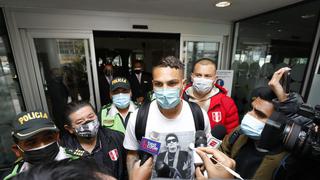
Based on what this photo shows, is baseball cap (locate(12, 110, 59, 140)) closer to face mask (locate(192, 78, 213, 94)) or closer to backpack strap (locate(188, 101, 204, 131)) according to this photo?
backpack strap (locate(188, 101, 204, 131))

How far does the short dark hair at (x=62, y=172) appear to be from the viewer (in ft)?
1.23

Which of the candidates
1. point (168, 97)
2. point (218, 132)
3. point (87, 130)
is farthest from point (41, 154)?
point (218, 132)

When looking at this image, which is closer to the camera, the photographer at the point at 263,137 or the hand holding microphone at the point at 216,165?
the hand holding microphone at the point at 216,165

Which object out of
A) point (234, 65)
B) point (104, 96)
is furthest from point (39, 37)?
point (234, 65)

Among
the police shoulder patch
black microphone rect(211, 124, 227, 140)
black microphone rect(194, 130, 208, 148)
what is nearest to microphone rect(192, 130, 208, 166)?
black microphone rect(194, 130, 208, 148)

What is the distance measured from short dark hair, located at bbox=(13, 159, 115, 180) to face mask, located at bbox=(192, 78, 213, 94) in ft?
5.17

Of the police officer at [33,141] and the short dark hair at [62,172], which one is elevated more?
the short dark hair at [62,172]

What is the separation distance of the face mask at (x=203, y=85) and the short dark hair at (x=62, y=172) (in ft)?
5.17

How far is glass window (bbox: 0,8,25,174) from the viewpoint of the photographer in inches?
85.7

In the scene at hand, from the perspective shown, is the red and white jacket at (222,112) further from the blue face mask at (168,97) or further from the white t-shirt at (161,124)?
the blue face mask at (168,97)

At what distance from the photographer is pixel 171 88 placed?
1.12 m

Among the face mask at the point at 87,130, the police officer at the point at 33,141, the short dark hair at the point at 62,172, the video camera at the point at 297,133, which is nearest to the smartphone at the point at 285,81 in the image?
the video camera at the point at 297,133

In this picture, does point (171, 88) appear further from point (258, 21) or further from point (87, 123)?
point (258, 21)

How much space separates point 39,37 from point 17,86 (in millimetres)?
820
